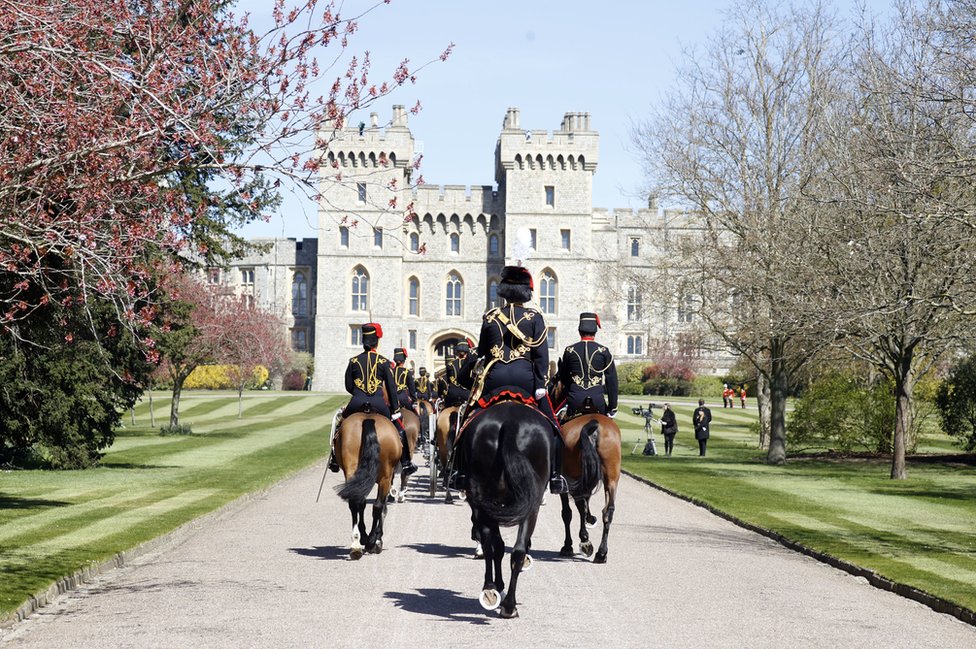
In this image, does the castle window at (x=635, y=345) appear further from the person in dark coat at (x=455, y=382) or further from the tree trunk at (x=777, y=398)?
the person in dark coat at (x=455, y=382)

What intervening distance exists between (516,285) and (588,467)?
3.24m

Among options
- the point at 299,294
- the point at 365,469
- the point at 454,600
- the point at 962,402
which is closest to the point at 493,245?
the point at 299,294

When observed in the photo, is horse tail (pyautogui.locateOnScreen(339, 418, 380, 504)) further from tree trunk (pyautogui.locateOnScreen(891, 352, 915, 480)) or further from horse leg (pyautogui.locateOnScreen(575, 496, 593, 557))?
tree trunk (pyautogui.locateOnScreen(891, 352, 915, 480))

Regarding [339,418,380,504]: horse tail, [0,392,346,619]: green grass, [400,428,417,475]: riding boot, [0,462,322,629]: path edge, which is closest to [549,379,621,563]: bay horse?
[400,428,417,475]: riding boot

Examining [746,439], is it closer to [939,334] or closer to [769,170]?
[769,170]

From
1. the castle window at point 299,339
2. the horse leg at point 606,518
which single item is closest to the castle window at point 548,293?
the castle window at point 299,339

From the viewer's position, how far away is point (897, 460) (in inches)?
1163

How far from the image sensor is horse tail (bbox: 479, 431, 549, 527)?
10.3 meters

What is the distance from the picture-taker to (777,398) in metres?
35.8

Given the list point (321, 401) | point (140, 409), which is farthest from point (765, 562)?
point (321, 401)

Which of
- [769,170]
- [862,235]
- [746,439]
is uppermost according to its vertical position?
[769,170]

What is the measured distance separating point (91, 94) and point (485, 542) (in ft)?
17.2

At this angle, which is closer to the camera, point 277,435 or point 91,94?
point 91,94

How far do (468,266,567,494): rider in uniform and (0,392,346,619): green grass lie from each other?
4611mm
